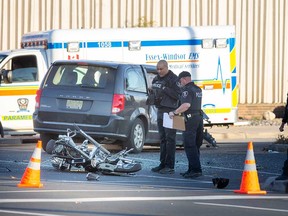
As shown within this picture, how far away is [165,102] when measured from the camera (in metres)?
19.2

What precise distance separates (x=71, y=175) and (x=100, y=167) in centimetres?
47

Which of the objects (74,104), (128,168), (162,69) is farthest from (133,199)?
(74,104)

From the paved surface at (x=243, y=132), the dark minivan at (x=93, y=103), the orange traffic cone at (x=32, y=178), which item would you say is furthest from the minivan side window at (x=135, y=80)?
the orange traffic cone at (x=32, y=178)

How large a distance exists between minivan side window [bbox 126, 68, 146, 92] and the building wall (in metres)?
12.8

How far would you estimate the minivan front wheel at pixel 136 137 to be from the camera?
22.3m

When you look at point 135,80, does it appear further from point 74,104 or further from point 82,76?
point 74,104

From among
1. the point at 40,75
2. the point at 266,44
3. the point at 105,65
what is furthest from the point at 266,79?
the point at 105,65

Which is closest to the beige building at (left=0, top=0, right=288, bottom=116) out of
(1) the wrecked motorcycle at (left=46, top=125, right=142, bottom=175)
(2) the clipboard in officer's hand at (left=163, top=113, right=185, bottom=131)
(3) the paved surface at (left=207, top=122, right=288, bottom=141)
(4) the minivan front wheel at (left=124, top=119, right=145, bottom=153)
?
(3) the paved surface at (left=207, top=122, right=288, bottom=141)

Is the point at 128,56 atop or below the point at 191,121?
A: atop

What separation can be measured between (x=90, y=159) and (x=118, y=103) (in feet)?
14.3

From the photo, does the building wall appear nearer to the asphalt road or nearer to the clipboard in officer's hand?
the asphalt road

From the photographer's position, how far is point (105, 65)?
885 inches

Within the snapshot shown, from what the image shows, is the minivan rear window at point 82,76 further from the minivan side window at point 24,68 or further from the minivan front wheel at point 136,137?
the minivan side window at point 24,68

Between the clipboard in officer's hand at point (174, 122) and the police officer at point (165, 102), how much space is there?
0.22 m
